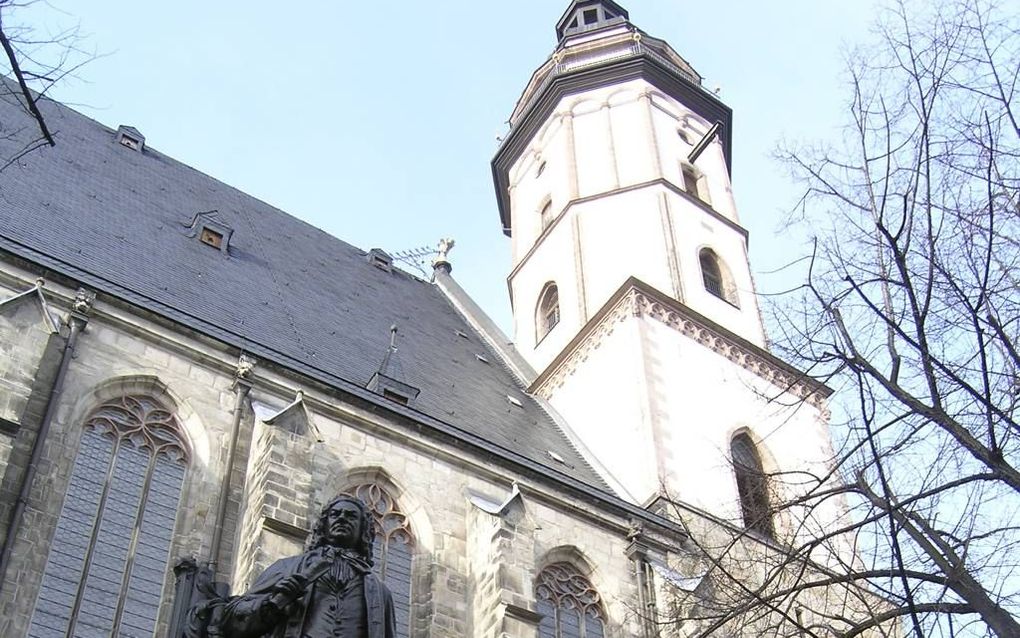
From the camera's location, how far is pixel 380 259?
2041 centimetres

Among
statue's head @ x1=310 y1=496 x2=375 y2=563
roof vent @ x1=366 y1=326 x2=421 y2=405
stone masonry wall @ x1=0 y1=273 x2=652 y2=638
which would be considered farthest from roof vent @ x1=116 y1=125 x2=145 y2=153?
statue's head @ x1=310 y1=496 x2=375 y2=563

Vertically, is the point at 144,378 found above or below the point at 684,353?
below

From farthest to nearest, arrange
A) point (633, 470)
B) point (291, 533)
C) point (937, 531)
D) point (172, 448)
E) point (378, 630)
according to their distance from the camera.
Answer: point (633, 470), point (172, 448), point (291, 533), point (937, 531), point (378, 630)

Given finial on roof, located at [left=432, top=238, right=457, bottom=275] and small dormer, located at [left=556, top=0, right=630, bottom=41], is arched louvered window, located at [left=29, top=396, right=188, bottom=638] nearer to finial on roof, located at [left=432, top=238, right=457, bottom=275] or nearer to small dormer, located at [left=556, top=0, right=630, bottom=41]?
finial on roof, located at [left=432, top=238, right=457, bottom=275]

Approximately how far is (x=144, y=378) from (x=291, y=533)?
2305 mm

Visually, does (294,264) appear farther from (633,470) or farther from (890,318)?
(890,318)

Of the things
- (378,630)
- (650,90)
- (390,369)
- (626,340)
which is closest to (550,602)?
(390,369)

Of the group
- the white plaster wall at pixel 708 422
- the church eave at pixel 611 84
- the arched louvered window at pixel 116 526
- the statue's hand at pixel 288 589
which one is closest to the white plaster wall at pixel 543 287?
the white plaster wall at pixel 708 422

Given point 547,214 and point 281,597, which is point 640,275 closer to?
point 547,214

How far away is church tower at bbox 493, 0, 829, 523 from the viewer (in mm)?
16609

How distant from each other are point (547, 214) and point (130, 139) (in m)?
7.71

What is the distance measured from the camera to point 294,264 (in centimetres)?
1739

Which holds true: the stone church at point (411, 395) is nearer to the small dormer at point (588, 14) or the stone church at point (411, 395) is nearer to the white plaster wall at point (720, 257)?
the white plaster wall at point (720, 257)

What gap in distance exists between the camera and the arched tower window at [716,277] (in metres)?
19.8
